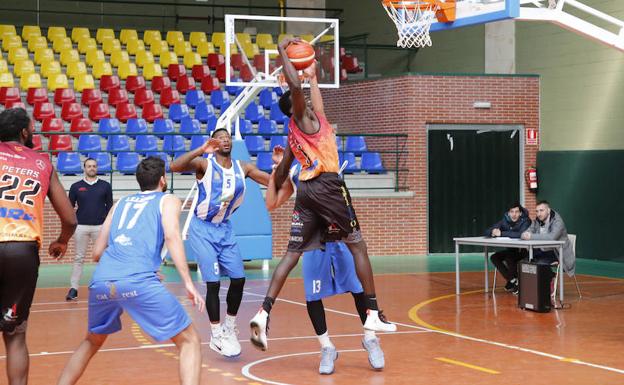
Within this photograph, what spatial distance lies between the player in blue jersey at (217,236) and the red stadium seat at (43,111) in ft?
46.3

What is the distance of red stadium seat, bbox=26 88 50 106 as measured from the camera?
947 inches

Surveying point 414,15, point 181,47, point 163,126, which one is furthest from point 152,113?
point 414,15

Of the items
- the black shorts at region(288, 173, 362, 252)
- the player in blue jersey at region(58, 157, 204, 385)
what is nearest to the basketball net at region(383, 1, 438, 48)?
the black shorts at region(288, 173, 362, 252)

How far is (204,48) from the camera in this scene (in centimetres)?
2878

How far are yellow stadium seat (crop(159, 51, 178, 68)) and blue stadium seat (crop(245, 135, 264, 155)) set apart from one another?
4639 millimetres

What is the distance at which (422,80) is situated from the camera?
Result: 77.2 ft

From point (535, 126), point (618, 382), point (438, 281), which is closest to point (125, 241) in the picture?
point (618, 382)

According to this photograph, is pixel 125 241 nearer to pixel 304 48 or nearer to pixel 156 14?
pixel 304 48

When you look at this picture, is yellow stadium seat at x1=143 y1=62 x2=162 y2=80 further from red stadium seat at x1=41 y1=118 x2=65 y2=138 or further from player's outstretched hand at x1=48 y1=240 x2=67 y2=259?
player's outstretched hand at x1=48 y1=240 x2=67 y2=259

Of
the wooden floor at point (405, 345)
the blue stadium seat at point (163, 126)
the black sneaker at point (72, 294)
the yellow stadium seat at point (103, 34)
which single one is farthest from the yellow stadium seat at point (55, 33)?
the black sneaker at point (72, 294)

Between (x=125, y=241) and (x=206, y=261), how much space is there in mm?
2965

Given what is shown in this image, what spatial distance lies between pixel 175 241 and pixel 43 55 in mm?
20594

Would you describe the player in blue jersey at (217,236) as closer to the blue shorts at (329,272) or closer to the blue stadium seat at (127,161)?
the blue shorts at (329,272)

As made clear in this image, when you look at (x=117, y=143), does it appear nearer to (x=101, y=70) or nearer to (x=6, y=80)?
(x=6, y=80)
